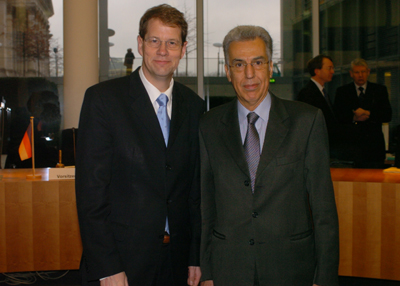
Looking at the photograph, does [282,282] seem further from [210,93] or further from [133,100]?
[210,93]

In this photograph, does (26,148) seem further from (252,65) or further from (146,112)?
(252,65)

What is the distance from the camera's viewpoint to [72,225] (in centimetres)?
302

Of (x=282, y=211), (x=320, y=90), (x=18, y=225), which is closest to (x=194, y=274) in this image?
(x=282, y=211)

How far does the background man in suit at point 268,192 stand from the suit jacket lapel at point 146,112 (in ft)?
0.86

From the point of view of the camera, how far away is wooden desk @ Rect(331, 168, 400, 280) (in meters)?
2.79

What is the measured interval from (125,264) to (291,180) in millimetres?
778

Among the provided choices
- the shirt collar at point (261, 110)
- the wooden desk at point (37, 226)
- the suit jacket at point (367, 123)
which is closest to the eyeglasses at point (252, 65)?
the shirt collar at point (261, 110)

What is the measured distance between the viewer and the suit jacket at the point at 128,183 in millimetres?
1553

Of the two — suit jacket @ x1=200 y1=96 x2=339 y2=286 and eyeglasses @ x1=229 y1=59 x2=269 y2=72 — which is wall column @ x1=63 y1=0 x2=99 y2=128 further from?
suit jacket @ x1=200 y1=96 x2=339 y2=286

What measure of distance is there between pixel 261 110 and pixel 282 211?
0.45 metres

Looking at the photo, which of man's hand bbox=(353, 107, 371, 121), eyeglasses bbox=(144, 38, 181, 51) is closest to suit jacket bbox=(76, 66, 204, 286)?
eyeglasses bbox=(144, 38, 181, 51)

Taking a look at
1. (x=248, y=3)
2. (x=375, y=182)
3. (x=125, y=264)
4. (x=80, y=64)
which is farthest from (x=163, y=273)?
(x=248, y=3)

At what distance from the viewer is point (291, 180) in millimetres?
1588

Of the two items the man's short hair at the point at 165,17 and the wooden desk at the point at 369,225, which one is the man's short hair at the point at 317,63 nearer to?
the wooden desk at the point at 369,225
